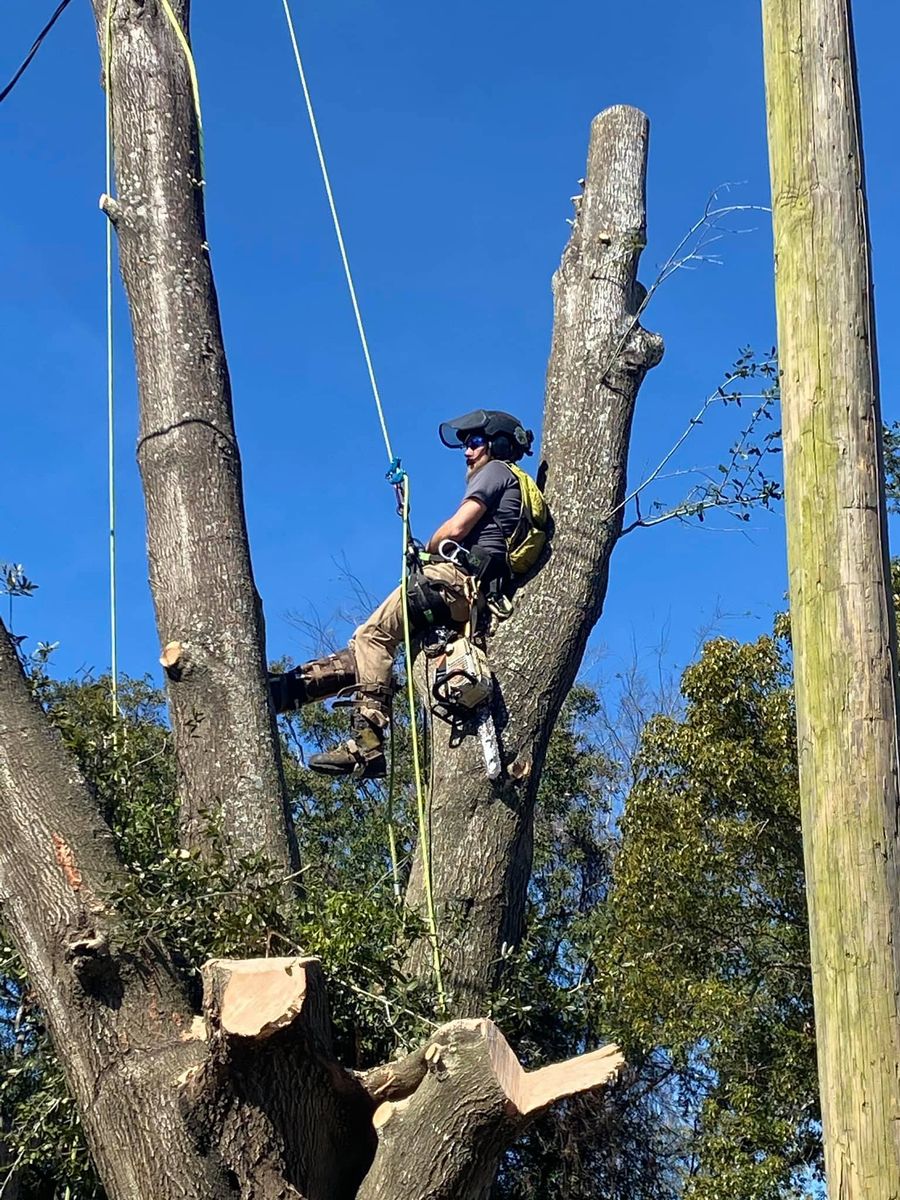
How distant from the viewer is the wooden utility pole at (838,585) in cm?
265

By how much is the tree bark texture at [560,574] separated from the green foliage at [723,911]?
667 centimetres

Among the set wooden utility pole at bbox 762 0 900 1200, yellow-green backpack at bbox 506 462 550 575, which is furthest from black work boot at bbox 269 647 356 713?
wooden utility pole at bbox 762 0 900 1200

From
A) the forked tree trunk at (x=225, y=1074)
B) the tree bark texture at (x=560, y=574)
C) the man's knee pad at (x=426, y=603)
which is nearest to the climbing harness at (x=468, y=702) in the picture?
the tree bark texture at (x=560, y=574)

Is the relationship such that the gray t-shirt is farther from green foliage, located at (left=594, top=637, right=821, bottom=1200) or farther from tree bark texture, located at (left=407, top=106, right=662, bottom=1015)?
green foliage, located at (left=594, top=637, right=821, bottom=1200)

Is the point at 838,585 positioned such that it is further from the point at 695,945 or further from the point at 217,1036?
→ the point at 695,945

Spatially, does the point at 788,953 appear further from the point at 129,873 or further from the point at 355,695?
the point at 129,873

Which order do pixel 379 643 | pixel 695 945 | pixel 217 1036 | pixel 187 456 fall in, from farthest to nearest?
pixel 695 945
pixel 379 643
pixel 187 456
pixel 217 1036

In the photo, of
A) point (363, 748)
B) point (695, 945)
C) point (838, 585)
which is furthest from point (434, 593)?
point (695, 945)

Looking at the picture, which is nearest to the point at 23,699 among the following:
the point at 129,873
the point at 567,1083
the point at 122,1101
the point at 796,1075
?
the point at 129,873

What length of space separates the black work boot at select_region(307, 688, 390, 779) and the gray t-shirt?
0.81 m

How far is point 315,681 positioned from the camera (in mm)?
6336

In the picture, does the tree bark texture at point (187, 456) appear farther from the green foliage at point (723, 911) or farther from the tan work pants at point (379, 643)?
the green foliage at point (723, 911)

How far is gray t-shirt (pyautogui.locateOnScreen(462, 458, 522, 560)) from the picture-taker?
5707 mm

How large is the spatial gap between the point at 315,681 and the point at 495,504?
1201mm
